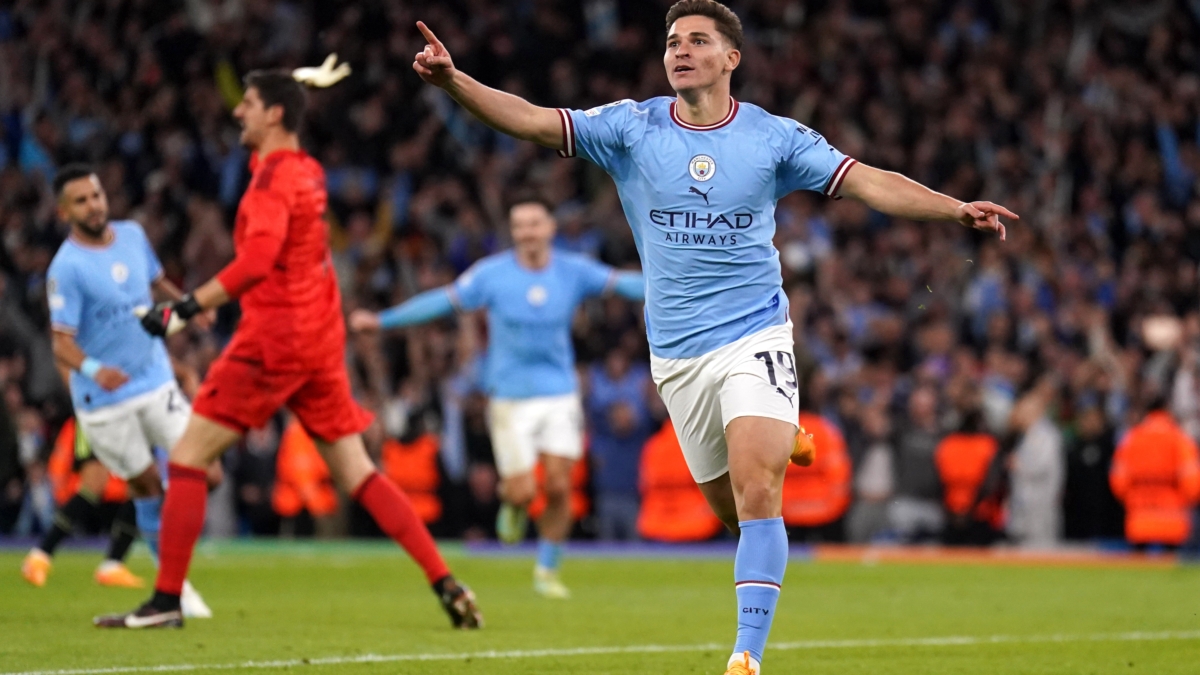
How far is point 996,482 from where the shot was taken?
1816 centimetres

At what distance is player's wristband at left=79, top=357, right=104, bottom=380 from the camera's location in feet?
32.6

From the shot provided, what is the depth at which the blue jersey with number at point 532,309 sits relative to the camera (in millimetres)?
13008

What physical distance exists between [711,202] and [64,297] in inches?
191

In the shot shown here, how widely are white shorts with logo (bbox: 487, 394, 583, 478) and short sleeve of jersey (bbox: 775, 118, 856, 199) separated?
616 cm

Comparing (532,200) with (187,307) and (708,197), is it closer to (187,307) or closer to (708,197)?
(187,307)

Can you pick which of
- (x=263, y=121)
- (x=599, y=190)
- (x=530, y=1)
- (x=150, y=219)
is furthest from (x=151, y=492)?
(x=530, y=1)

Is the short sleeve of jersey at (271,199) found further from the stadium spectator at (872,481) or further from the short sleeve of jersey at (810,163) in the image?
the stadium spectator at (872,481)

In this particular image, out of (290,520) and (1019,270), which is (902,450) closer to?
(1019,270)

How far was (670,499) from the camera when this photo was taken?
742 inches

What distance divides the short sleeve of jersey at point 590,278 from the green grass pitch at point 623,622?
218 centimetres

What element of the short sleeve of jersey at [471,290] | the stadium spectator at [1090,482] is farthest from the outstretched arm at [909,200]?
the stadium spectator at [1090,482]

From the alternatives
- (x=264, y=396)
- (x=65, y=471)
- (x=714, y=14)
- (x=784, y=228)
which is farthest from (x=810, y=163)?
(x=784, y=228)

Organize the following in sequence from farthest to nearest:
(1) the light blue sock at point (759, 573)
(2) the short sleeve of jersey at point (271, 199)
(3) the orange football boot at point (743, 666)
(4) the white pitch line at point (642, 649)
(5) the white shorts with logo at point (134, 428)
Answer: (5) the white shorts with logo at point (134, 428) → (2) the short sleeve of jersey at point (271, 199) → (4) the white pitch line at point (642, 649) → (1) the light blue sock at point (759, 573) → (3) the orange football boot at point (743, 666)

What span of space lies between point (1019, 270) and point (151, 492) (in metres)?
12.8
